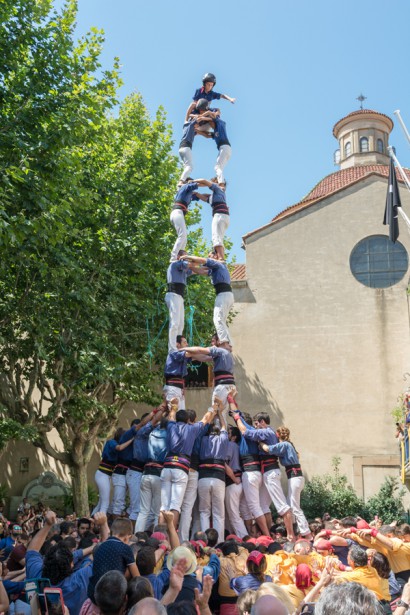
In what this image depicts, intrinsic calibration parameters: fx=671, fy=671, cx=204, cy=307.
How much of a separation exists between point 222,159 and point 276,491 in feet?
23.2

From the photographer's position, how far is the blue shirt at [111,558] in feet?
18.8

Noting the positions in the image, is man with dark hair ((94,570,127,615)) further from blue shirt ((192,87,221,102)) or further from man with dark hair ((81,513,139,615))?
blue shirt ((192,87,221,102))

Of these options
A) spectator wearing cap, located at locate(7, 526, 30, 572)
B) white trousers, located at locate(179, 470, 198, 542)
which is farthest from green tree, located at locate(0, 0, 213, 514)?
spectator wearing cap, located at locate(7, 526, 30, 572)

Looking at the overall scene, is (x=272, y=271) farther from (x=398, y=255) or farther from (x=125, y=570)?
(x=125, y=570)

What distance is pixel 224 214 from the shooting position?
46.8 feet

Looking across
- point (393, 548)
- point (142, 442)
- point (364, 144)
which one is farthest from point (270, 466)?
point (364, 144)

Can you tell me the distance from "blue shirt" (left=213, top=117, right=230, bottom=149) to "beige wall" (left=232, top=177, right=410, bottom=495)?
15.0 meters

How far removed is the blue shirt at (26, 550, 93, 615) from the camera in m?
6.00

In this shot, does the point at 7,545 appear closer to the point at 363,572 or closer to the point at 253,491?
the point at 253,491

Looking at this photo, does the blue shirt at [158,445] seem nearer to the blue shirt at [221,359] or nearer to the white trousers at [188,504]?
the white trousers at [188,504]

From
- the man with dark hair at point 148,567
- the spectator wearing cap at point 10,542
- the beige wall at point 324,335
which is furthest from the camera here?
the beige wall at point 324,335

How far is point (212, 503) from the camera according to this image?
1202cm

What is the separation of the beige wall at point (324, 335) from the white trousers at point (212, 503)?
15792mm

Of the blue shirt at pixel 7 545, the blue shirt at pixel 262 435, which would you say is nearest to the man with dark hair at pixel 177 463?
the blue shirt at pixel 262 435
